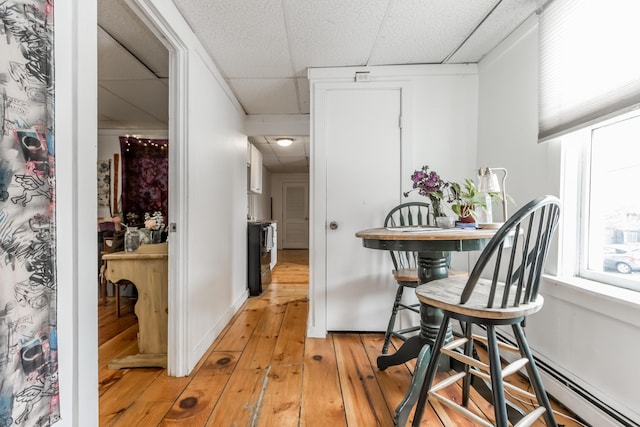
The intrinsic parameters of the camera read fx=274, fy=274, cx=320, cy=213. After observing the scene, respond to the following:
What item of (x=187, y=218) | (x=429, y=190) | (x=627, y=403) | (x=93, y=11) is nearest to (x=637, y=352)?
(x=627, y=403)

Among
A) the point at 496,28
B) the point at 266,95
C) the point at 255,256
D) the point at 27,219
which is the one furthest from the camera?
the point at 255,256

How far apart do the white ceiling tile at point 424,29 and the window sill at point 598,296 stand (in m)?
1.55

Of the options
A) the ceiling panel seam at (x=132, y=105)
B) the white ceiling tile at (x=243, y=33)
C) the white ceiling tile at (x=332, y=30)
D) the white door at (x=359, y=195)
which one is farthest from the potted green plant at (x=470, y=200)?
the ceiling panel seam at (x=132, y=105)

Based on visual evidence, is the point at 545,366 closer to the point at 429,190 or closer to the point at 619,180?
the point at 619,180

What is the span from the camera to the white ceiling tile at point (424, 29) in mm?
1535

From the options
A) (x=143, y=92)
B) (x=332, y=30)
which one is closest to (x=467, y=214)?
(x=332, y=30)

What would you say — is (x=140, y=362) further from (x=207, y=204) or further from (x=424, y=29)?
(x=424, y=29)

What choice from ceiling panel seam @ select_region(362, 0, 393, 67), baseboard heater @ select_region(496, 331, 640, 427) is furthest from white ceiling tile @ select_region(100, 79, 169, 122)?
baseboard heater @ select_region(496, 331, 640, 427)

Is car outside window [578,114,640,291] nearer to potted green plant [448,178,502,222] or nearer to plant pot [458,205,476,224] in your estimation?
potted green plant [448,178,502,222]

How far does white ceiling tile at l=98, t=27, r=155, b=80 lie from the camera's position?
1795 mm

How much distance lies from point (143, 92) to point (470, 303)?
3027 mm

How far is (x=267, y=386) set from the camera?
60.5 inches

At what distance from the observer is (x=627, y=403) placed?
110 centimetres

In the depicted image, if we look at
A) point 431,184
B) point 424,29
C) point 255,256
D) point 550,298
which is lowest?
point 255,256
